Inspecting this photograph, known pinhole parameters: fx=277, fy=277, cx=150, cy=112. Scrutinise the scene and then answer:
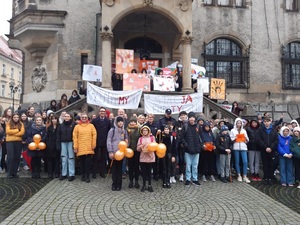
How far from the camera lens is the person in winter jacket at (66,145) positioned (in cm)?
777

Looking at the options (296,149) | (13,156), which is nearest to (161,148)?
(296,149)

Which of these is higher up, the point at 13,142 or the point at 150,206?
the point at 13,142

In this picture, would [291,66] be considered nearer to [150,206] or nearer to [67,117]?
[67,117]

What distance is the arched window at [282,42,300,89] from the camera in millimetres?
17312

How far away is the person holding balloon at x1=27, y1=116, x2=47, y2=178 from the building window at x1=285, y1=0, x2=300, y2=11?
16.9 metres

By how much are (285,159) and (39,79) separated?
13132 millimetres

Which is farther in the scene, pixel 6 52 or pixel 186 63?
pixel 6 52

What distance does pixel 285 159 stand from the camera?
26.2ft

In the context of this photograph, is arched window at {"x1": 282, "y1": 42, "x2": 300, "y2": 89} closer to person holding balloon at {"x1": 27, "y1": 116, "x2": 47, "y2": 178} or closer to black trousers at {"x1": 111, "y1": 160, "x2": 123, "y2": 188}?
black trousers at {"x1": 111, "y1": 160, "x2": 123, "y2": 188}

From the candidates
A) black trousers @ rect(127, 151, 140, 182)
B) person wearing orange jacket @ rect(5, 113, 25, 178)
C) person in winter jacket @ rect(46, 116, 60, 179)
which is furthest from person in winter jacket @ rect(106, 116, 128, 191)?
person wearing orange jacket @ rect(5, 113, 25, 178)

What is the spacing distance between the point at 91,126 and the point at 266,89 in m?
12.9

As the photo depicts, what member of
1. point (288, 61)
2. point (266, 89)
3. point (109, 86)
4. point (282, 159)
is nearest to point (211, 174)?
point (282, 159)

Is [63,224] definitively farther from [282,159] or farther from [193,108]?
[193,108]

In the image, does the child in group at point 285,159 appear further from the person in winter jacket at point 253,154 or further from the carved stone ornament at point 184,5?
the carved stone ornament at point 184,5
